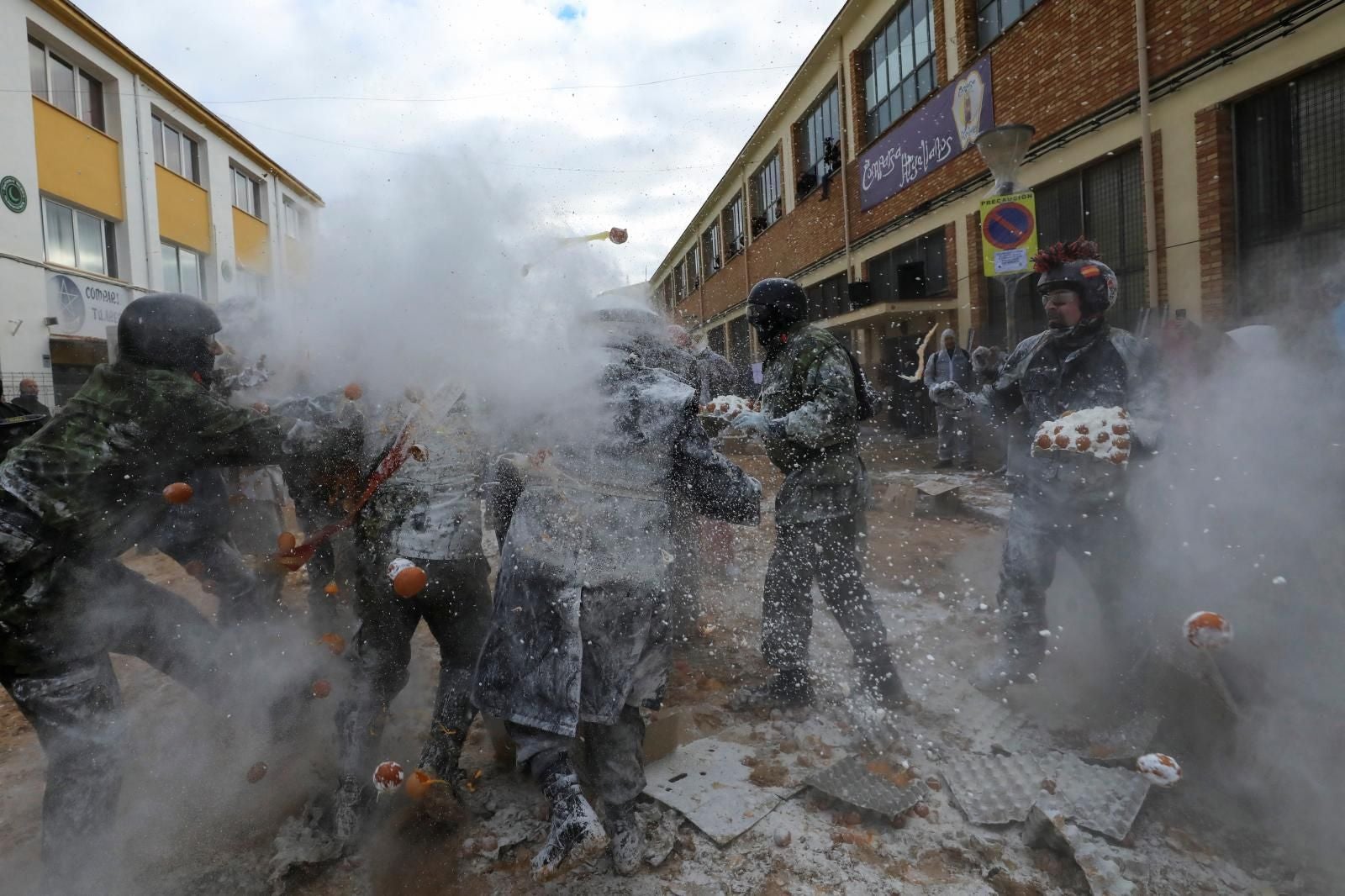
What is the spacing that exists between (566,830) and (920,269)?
12.0m

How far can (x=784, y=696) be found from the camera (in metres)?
3.37

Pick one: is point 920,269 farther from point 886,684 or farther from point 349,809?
point 349,809

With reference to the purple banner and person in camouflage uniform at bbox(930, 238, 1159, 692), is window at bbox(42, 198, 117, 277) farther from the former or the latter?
person in camouflage uniform at bbox(930, 238, 1159, 692)

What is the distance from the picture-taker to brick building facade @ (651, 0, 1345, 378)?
6250mm

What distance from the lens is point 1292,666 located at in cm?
271

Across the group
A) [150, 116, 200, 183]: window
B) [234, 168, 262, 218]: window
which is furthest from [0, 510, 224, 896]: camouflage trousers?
[234, 168, 262, 218]: window

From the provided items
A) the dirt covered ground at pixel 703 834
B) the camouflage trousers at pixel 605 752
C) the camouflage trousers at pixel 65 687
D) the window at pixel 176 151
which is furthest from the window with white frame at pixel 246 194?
the camouflage trousers at pixel 605 752

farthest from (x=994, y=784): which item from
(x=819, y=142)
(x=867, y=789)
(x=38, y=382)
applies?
(x=819, y=142)

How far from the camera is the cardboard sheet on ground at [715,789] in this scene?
8.32 ft

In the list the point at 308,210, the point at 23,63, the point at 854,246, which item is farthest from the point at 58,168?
the point at 854,246

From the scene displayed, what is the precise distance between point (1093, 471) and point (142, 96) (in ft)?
60.5

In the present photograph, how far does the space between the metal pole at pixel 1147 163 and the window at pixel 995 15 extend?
206cm

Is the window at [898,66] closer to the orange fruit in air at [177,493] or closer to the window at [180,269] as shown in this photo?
the orange fruit in air at [177,493]

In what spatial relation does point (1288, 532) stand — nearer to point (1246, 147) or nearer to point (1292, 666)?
point (1292, 666)
